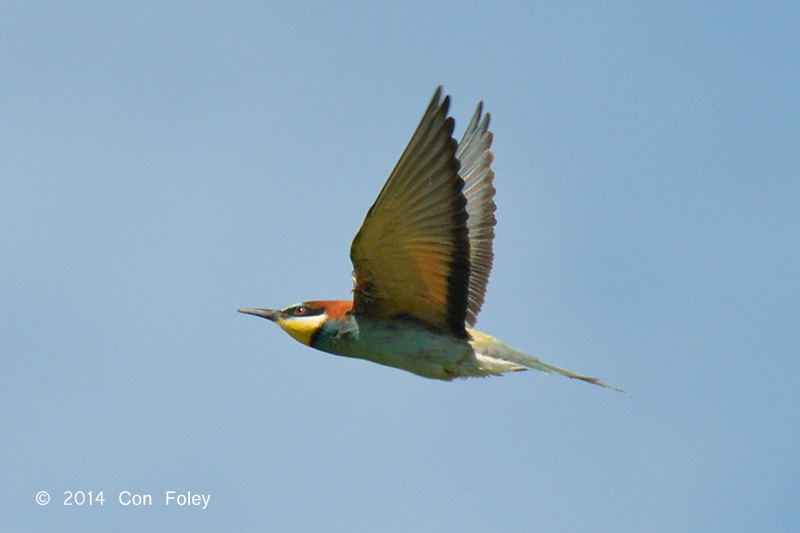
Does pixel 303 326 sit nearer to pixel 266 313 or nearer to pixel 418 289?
pixel 266 313

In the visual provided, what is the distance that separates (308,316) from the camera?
630cm

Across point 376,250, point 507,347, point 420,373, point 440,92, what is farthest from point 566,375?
point 440,92

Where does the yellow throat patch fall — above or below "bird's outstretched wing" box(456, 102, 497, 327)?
below

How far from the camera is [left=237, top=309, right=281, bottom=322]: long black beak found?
660cm

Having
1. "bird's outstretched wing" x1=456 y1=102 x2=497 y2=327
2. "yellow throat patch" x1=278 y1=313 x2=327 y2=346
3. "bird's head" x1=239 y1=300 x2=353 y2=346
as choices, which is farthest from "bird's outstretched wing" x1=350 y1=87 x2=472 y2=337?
"bird's outstretched wing" x1=456 y1=102 x2=497 y2=327

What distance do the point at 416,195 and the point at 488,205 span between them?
149 cm

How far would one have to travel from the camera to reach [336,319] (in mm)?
6160

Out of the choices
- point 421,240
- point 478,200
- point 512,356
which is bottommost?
point 512,356

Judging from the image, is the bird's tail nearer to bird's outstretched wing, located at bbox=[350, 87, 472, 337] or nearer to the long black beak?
bird's outstretched wing, located at bbox=[350, 87, 472, 337]

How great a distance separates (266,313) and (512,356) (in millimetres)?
1541

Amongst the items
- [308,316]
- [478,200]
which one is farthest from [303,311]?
[478,200]

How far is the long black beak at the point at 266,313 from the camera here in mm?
6598

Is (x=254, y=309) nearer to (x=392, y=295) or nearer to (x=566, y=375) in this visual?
(x=392, y=295)

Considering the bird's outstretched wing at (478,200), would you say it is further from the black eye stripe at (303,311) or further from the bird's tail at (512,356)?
the black eye stripe at (303,311)
